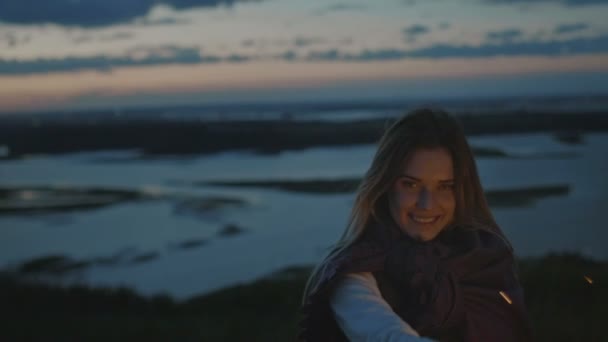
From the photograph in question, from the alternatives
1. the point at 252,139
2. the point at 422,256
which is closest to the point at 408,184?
the point at 422,256

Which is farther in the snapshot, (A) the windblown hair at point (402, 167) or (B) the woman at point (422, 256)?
(A) the windblown hair at point (402, 167)

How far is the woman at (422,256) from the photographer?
157cm

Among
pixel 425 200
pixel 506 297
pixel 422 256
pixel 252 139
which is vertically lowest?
pixel 252 139

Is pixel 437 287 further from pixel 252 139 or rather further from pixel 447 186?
pixel 252 139

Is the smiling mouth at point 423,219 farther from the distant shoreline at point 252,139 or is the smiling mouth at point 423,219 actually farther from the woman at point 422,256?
the distant shoreline at point 252,139

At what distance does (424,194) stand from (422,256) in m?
0.18

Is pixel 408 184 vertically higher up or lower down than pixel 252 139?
higher up

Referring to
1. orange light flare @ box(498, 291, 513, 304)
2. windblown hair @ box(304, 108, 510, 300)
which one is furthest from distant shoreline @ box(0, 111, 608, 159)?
orange light flare @ box(498, 291, 513, 304)

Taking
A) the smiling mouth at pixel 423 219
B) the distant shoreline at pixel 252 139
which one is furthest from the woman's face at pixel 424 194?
the distant shoreline at pixel 252 139

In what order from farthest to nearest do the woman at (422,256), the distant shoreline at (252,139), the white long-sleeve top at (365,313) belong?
the distant shoreline at (252,139) → the woman at (422,256) → the white long-sleeve top at (365,313)

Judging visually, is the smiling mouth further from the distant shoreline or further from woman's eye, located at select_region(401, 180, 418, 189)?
the distant shoreline

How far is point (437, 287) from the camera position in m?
1.57

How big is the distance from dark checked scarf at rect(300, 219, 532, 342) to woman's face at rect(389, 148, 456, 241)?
0.14 feet

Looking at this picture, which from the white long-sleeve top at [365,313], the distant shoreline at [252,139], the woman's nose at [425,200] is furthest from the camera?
the distant shoreline at [252,139]
